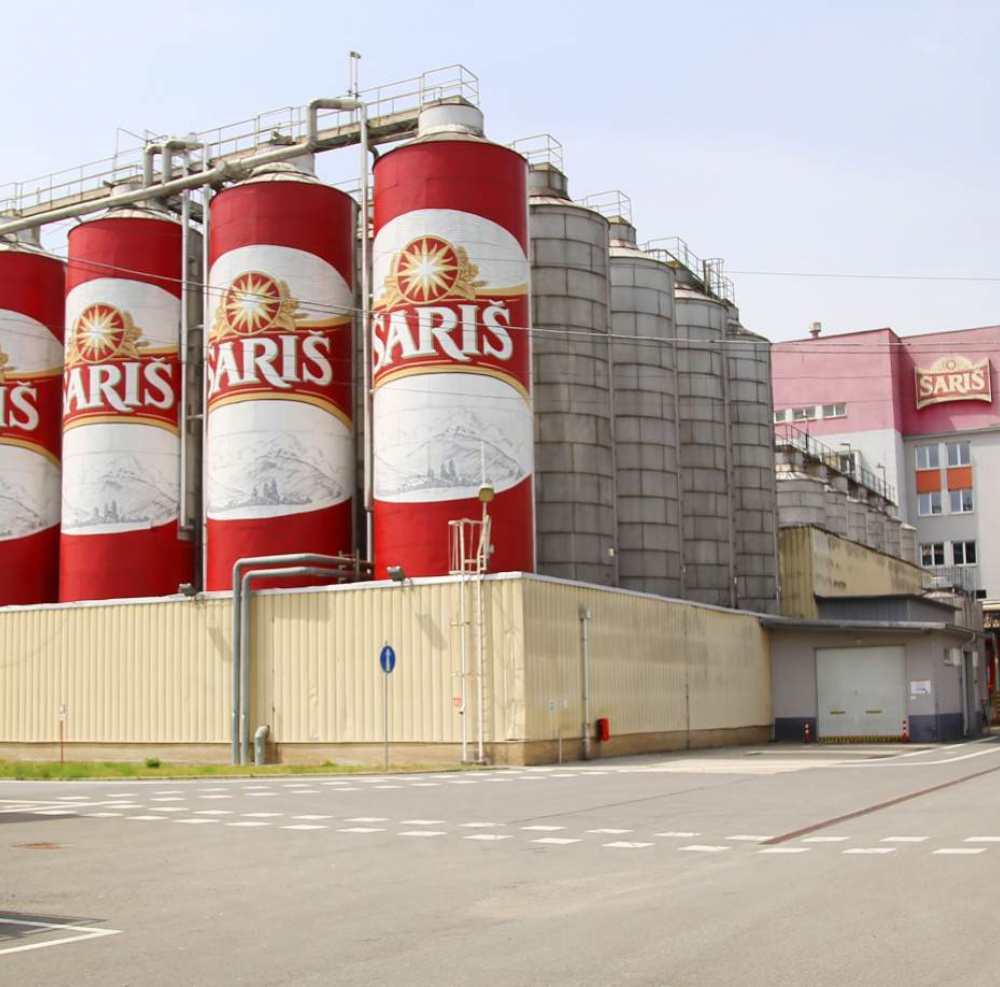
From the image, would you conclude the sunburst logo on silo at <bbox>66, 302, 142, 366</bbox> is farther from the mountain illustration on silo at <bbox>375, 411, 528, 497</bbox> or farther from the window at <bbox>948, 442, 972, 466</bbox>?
the window at <bbox>948, 442, 972, 466</bbox>

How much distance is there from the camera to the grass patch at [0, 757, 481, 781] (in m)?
29.1

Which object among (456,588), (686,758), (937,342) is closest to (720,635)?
(686,758)

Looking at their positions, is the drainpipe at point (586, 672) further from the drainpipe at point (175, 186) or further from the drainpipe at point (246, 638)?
the drainpipe at point (175, 186)

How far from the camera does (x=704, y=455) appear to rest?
47969mm

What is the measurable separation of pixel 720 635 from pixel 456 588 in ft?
44.7

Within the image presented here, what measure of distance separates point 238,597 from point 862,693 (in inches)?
843

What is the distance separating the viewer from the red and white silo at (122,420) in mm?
41125

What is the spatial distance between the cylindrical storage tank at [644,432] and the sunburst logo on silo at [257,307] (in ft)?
35.0

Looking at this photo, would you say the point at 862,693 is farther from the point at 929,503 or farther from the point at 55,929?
the point at 929,503

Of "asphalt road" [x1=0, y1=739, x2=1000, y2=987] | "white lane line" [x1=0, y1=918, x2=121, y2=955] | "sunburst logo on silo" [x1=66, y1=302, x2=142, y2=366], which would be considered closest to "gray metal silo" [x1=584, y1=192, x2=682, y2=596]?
"sunburst logo on silo" [x1=66, y1=302, x2=142, y2=366]

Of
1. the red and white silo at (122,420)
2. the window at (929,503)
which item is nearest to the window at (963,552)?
the window at (929,503)

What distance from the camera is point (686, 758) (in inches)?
1335

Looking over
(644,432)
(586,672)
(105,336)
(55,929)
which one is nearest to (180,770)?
(586,672)

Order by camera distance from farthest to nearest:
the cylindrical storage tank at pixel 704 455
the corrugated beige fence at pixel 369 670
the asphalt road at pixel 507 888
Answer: the cylindrical storage tank at pixel 704 455 < the corrugated beige fence at pixel 369 670 < the asphalt road at pixel 507 888
